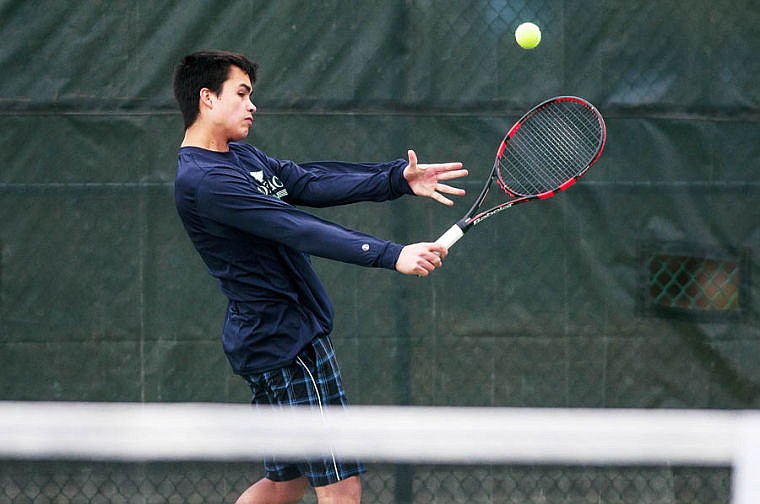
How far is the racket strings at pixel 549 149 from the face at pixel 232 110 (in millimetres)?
994

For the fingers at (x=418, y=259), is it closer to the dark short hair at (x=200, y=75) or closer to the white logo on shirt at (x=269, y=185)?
the white logo on shirt at (x=269, y=185)

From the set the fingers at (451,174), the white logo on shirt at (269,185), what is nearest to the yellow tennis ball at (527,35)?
the fingers at (451,174)

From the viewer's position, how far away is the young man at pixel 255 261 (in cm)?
297

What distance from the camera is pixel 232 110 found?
3.11 meters

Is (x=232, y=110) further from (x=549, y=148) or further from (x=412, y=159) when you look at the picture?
(x=549, y=148)

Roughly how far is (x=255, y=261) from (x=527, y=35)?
154 cm

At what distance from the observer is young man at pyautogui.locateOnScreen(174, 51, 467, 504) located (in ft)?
9.76

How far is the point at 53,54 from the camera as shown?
4086 mm

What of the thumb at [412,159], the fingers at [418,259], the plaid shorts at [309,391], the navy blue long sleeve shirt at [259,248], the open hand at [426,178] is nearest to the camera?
the fingers at [418,259]

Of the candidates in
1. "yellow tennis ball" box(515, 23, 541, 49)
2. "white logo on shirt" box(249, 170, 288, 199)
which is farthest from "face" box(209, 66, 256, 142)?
"yellow tennis ball" box(515, 23, 541, 49)

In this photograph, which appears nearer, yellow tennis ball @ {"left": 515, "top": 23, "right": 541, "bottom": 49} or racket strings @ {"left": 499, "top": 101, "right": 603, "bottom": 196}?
racket strings @ {"left": 499, "top": 101, "right": 603, "bottom": 196}

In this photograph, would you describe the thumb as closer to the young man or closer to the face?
the young man

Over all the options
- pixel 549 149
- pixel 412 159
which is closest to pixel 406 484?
pixel 549 149

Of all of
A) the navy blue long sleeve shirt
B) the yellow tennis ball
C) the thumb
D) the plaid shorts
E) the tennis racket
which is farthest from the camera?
the yellow tennis ball
